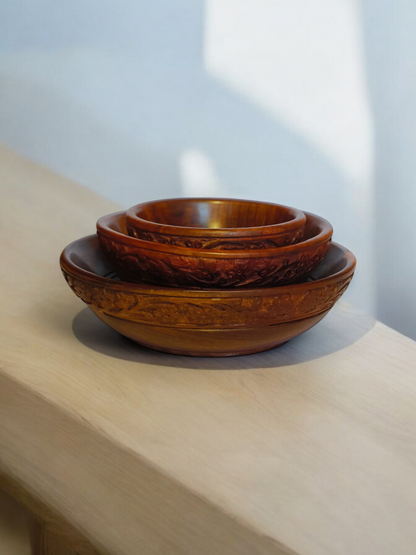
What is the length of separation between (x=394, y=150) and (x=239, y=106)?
14.1 inches

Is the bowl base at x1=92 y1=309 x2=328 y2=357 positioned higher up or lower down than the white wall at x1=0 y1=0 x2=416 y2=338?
lower down

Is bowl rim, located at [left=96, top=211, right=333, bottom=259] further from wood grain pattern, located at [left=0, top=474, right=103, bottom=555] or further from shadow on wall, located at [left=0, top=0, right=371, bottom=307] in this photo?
shadow on wall, located at [left=0, top=0, right=371, bottom=307]

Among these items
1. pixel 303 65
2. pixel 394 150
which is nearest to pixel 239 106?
pixel 303 65

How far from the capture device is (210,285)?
2.21ft

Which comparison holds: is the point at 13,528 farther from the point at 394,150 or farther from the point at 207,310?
the point at 394,150

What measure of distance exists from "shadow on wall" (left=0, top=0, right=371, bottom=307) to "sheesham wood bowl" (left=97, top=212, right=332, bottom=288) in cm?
69

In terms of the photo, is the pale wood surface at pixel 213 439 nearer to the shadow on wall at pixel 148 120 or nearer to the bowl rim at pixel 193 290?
the bowl rim at pixel 193 290

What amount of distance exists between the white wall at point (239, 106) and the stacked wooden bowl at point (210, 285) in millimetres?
623

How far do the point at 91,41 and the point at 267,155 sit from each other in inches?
20.5

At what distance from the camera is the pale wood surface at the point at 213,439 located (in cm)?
52

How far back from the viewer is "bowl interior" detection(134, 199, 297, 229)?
0.84 m

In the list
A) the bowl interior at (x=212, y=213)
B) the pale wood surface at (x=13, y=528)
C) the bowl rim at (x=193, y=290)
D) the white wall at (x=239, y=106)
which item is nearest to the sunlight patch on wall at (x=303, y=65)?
the white wall at (x=239, y=106)

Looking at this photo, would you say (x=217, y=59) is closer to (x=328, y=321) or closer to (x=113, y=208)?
(x=113, y=208)

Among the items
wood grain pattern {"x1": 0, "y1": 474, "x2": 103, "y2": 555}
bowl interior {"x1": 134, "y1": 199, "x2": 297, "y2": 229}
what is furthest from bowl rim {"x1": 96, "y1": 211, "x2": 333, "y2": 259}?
wood grain pattern {"x1": 0, "y1": 474, "x2": 103, "y2": 555}
